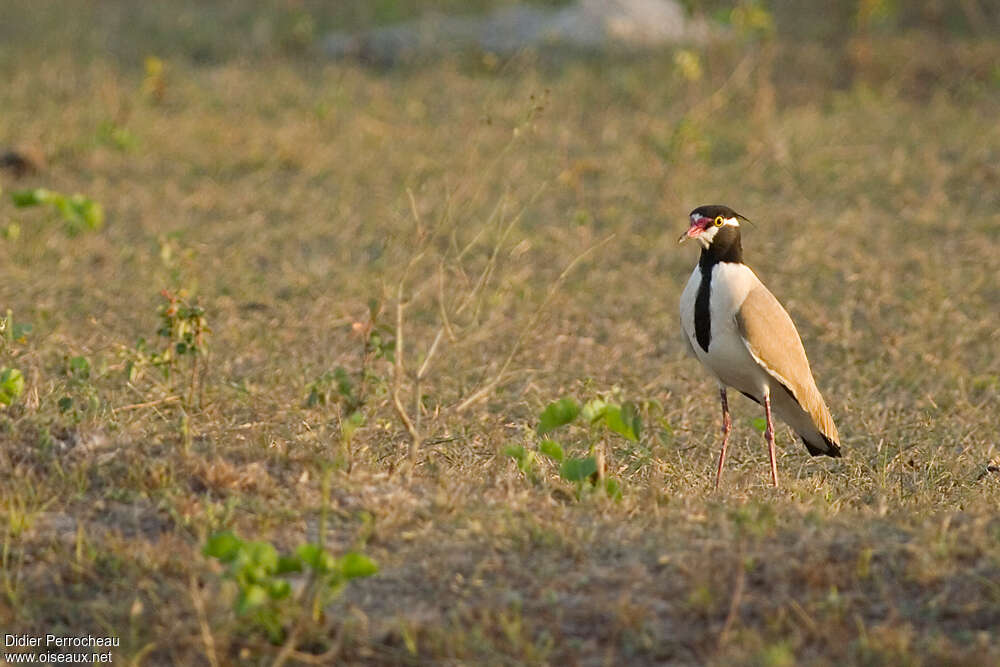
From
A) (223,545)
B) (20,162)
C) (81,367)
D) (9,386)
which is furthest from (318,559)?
(20,162)

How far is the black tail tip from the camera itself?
17.3ft

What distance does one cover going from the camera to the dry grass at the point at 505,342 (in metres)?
3.58

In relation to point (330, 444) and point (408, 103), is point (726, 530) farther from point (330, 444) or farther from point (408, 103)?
point (408, 103)

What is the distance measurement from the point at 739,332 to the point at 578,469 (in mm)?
1010

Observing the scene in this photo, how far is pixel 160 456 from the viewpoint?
421 centimetres

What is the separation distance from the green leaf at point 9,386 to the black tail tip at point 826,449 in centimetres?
275

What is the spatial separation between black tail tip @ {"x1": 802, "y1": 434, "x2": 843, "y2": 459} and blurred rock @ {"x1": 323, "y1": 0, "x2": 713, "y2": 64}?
22.8 feet

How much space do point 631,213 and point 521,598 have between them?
5290mm

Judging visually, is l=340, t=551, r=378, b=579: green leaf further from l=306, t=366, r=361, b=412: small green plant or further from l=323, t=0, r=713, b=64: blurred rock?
l=323, t=0, r=713, b=64: blurred rock

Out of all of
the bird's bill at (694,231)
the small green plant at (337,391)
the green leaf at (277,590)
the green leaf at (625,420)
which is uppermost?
the bird's bill at (694,231)

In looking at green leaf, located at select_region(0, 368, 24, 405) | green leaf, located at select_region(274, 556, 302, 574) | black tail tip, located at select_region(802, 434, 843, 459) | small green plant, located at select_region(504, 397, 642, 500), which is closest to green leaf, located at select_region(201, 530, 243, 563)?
green leaf, located at select_region(274, 556, 302, 574)

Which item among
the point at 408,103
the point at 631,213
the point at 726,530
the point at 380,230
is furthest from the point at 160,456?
the point at 408,103

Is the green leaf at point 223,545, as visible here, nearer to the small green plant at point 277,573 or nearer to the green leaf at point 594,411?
the small green plant at point 277,573

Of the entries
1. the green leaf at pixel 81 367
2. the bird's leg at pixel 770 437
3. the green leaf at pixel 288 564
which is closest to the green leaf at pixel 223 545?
the green leaf at pixel 288 564
